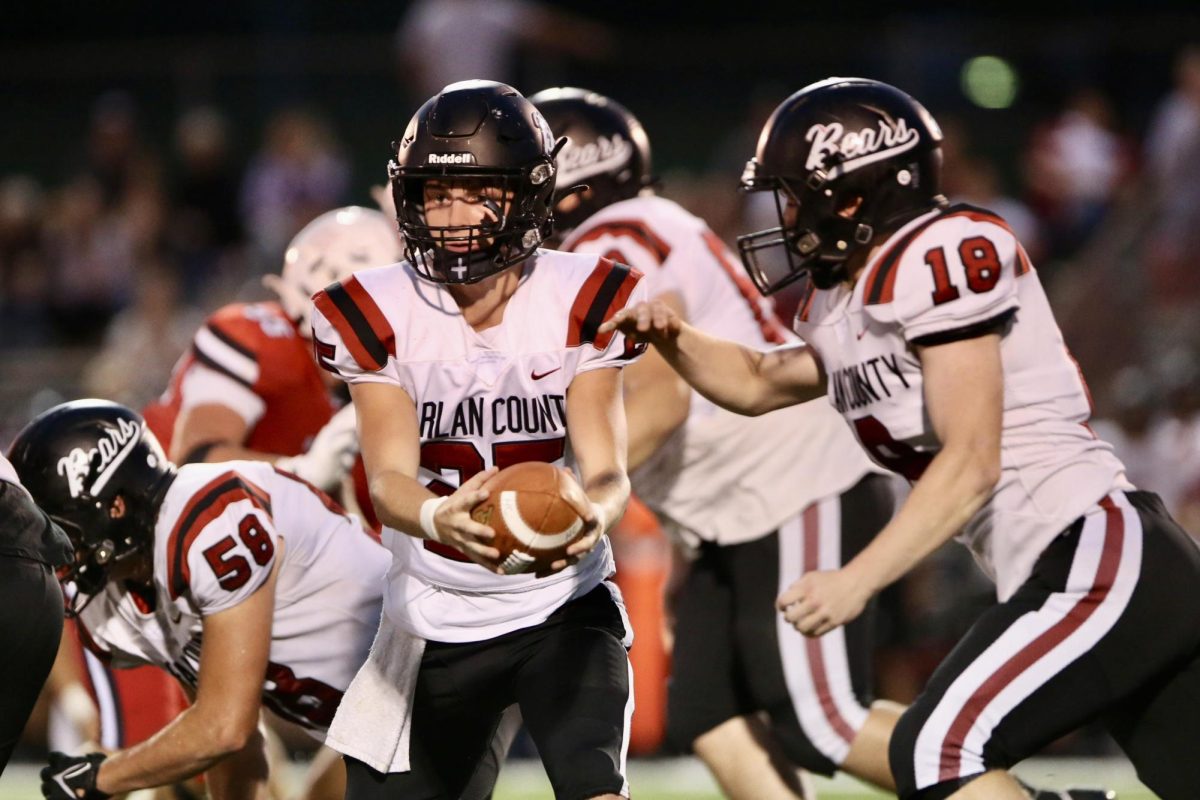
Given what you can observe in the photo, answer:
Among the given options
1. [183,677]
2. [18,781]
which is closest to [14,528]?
[183,677]

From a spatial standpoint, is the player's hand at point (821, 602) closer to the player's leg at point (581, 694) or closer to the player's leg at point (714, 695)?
the player's leg at point (581, 694)

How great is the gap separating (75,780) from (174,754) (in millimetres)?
241

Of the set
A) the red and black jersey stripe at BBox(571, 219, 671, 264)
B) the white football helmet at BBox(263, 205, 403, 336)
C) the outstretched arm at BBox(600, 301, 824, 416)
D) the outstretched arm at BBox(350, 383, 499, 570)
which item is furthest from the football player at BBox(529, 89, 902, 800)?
the outstretched arm at BBox(350, 383, 499, 570)

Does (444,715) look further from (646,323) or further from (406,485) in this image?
(646,323)

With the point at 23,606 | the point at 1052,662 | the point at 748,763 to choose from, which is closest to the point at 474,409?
the point at 23,606

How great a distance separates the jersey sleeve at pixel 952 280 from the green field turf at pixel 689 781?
3420mm

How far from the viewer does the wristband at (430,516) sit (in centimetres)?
320

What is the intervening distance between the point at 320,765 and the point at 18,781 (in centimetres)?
303

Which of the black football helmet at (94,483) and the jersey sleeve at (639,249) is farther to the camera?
the jersey sleeve at (639,249)

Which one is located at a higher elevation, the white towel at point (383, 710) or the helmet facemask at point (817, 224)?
the helmet facemask at point (817, 224)

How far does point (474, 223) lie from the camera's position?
11.6ft

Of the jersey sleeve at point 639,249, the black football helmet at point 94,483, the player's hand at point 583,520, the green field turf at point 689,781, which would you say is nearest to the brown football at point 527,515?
the player's hand at point 583,520

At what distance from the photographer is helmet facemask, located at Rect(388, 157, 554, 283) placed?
351 cm

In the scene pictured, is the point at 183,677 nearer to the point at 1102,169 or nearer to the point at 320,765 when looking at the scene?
the point at 320,765
